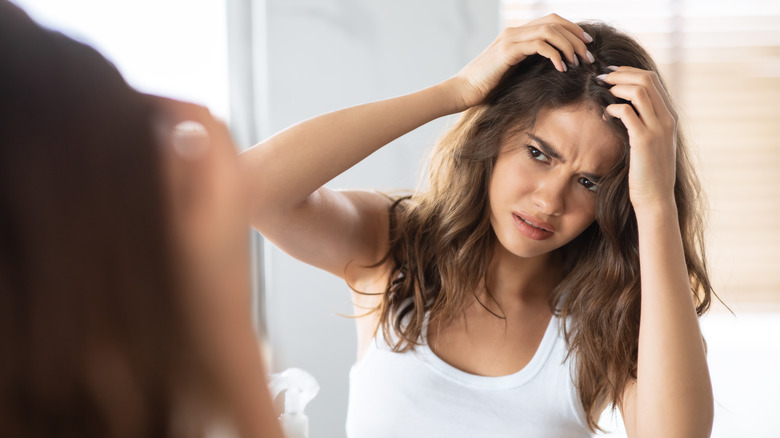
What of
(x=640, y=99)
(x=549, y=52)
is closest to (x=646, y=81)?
(x=640, y=99)

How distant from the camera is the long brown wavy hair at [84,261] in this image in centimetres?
23

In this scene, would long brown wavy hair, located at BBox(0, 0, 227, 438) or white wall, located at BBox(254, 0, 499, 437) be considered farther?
white wall, located at BBox(254, 0, 499, 437)

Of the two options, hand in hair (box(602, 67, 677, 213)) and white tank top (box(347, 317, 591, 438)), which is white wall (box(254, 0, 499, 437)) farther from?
hand in hair (box(602, 67, 677, 213))

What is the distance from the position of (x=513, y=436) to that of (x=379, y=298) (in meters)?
0.29

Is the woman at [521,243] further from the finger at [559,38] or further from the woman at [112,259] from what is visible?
the woman at [112,259]

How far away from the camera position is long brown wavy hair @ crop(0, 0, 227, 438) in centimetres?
23

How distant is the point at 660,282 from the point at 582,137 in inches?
8.7

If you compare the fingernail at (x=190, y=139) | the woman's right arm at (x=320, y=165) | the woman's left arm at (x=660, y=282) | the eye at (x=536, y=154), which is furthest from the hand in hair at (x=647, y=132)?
the fingernail at (x=190, y=139)

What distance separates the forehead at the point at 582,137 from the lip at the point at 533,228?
9cm

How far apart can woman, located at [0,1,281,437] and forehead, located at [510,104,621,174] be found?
714mm

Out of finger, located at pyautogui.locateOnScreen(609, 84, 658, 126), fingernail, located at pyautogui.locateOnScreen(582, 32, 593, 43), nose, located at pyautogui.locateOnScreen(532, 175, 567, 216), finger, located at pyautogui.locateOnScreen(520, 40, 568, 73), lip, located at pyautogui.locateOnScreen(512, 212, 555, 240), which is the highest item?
fingernail, located at pyautogui.locateOnScreen(582, 32, 593, 43)

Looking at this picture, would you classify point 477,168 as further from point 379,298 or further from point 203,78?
point 203,78

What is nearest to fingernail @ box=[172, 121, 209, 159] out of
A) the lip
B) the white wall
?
the lip

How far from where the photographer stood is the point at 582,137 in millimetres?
892
